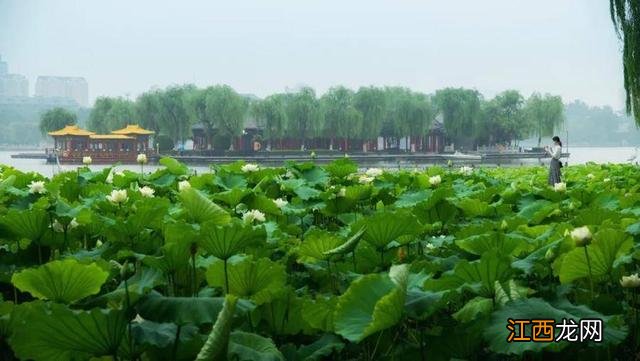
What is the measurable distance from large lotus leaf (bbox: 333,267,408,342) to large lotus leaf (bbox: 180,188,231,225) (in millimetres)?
615

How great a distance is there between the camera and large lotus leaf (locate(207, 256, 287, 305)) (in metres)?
1.06

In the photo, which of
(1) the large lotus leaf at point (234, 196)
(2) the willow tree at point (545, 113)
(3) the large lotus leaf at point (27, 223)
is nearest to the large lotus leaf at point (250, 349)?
(3) the large lotus leaf at point (27, 223)

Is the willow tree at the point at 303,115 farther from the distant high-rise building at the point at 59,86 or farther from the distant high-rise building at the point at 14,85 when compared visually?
the distant high-rise building at the point at 59,86

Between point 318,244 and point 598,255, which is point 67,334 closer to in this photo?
point 318,244

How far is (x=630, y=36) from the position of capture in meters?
7.96

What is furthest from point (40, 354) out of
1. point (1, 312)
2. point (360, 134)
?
point (360, 134)

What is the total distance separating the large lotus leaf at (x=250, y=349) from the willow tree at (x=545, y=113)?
43378mm

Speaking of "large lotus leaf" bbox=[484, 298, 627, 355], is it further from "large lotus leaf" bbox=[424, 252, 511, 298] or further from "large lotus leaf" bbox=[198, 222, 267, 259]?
"large lotus leaf" bbox=[198, 222, 267, 259]

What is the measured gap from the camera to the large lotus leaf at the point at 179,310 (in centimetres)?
90

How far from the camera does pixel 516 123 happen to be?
142ft

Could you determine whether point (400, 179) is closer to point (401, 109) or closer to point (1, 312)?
point (1, 312)

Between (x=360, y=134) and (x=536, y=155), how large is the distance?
13.5 metres

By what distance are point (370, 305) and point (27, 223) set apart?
0.80 metres

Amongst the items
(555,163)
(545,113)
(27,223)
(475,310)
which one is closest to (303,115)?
(545,113)
